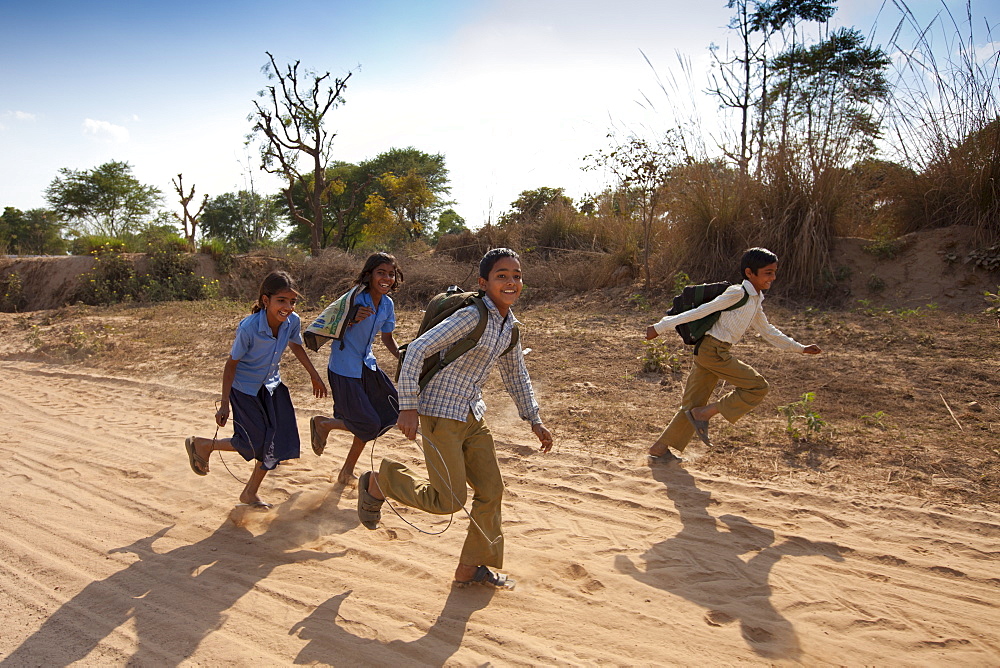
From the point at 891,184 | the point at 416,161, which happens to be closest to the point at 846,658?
the point at 891,184

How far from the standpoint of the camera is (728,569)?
369cm

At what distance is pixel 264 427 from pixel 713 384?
11.0 ft

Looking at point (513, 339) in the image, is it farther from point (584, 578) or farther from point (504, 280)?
point (584, 578)

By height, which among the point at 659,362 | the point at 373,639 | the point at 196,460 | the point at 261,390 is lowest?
the point at 373,639

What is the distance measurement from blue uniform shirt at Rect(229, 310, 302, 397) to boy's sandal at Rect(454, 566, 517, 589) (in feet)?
6.47

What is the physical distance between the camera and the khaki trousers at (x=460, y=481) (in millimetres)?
3322

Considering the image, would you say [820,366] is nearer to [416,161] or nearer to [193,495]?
[193,495]

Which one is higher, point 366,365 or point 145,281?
point 145,281

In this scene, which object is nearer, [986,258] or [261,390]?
[261,390]

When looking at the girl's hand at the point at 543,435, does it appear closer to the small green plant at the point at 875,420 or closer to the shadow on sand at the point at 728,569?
the shadow on sand at the point at 728,569

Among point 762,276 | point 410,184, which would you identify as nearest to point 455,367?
point 762,276

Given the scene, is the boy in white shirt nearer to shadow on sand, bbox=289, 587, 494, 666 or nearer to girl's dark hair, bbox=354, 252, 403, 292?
girl's dark hair, bbox=354, 252, 403, 292

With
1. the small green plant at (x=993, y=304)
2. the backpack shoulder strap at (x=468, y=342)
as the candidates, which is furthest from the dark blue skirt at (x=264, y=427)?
the small green plant at (x=993, y=304)

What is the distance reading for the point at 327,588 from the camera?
3.58m
